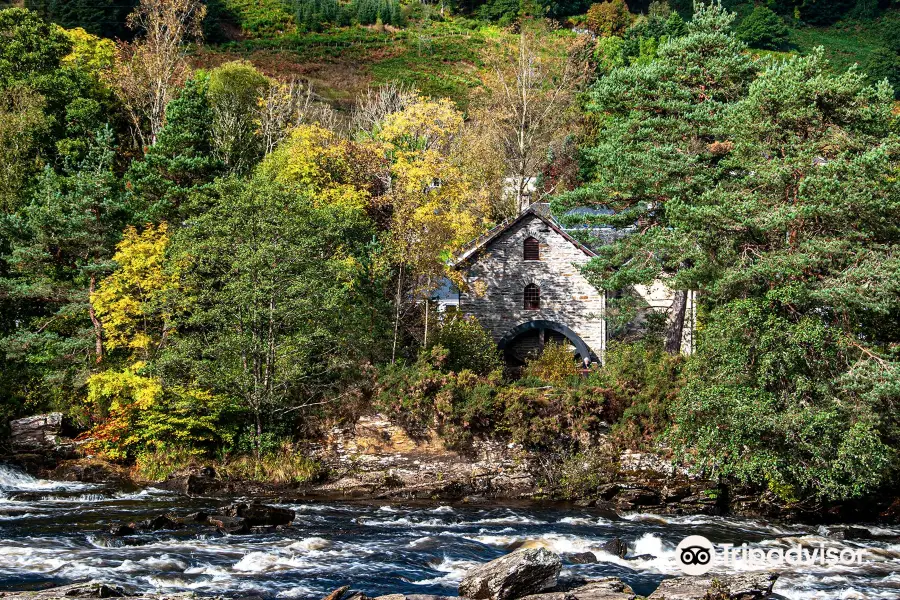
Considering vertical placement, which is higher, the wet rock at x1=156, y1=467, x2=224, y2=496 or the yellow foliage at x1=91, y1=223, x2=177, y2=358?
the yellow foliage at x1=91, y1=223, x2=177, y2=358

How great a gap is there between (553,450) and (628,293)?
1023 cm

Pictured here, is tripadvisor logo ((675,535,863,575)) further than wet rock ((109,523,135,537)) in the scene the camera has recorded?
No

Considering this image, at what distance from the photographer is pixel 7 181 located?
37.6 m

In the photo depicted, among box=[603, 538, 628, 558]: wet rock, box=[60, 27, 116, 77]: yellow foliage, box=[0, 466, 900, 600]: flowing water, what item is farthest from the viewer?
box=[60, 27, 116, 77]: yellow foliage

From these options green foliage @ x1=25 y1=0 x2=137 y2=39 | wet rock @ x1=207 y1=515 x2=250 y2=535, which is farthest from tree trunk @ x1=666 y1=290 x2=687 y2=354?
green foliage @ x1=25 y1=0 x2=137 y2=39

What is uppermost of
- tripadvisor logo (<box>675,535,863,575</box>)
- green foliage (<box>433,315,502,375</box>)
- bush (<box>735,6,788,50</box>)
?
bush (<box>735,6,788,50</box>)

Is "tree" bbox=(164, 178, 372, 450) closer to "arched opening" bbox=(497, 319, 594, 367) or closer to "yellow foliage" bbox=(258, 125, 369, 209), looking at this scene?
"yellow foliage" bbox=(258, 125, 369, 209)

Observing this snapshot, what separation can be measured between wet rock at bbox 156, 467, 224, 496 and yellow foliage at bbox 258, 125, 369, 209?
13.2 metres

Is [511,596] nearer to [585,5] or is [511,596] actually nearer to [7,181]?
[7,181]

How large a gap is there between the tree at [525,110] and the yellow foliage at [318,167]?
1584 cm

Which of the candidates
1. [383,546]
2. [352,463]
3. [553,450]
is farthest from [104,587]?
[553,450]

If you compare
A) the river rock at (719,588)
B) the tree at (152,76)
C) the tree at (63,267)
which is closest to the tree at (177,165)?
the tree at (63,267)

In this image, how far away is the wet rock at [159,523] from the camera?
23.7m

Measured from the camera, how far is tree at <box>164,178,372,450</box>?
31078 mm
